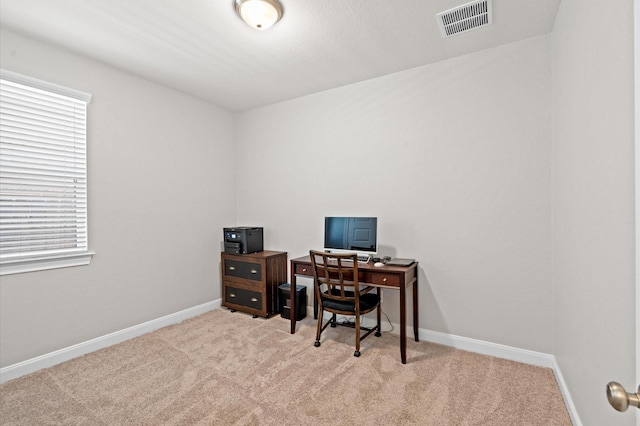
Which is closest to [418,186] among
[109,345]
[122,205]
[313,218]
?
[313,218]

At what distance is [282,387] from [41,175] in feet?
8.63

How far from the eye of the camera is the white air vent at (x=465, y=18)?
82.7 inches

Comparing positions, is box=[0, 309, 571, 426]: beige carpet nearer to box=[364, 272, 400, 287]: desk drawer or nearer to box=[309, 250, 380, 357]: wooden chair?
box=[309, 250, 380, 357]: wooden chair

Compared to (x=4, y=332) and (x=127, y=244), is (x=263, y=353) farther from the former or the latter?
(x=4, y=332)

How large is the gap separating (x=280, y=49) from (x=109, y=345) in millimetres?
3200

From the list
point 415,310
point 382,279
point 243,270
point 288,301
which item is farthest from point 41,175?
point 415,310

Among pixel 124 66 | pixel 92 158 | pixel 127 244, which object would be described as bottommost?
pixel 127 244

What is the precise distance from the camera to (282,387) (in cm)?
219

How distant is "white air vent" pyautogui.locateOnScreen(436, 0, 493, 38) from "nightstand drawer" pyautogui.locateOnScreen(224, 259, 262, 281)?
2931 mm

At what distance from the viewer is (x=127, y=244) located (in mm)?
3102

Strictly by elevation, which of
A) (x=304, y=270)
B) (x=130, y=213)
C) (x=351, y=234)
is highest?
(x=130, y=213)

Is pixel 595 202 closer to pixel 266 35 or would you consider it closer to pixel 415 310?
pixel 415 310

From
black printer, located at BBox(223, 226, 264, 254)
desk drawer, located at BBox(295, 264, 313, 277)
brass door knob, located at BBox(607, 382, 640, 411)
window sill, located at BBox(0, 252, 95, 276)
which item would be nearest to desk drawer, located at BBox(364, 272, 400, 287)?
desk drawer, located at BBox(295, 264, 313, 277)

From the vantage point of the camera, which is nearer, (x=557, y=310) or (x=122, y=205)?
(x=557, y=310)
